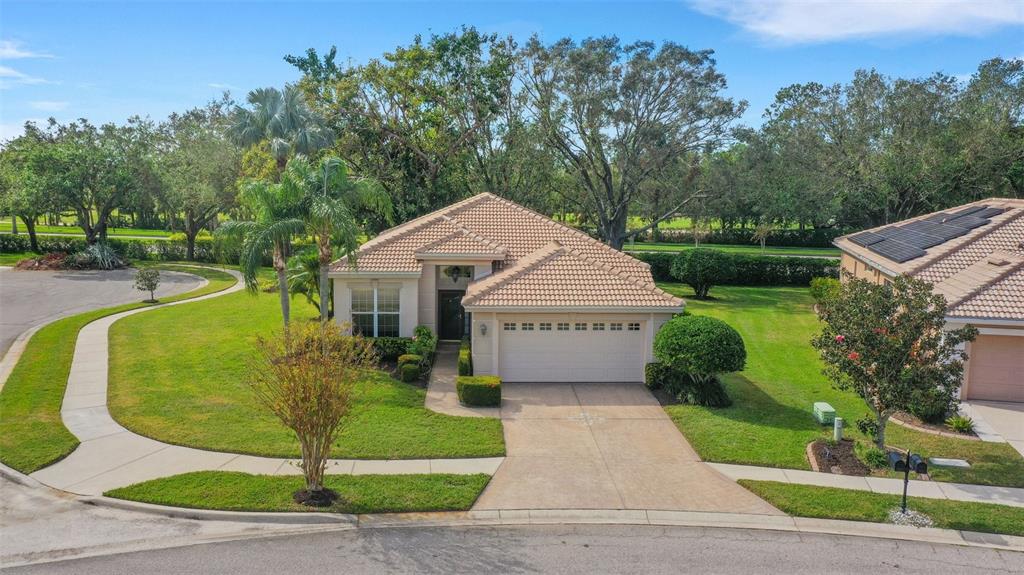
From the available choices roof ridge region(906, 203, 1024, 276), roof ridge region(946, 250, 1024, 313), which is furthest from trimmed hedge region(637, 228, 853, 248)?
roof ridge region(946, 250, 1024, 313)

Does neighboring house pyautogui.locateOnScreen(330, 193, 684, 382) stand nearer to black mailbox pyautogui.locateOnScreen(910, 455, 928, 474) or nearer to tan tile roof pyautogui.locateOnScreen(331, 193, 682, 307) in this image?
tan tile roof pyautogui.locateOnScreen(331, 193, 682, 307)

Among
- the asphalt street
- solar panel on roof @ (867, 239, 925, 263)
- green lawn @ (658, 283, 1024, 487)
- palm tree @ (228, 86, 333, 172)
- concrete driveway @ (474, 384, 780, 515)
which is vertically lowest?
the asphalt street

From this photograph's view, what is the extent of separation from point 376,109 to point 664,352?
935 inches

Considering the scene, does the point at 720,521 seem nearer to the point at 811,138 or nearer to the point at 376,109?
the point at 376,109

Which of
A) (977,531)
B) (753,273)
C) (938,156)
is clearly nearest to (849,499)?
(977,531)

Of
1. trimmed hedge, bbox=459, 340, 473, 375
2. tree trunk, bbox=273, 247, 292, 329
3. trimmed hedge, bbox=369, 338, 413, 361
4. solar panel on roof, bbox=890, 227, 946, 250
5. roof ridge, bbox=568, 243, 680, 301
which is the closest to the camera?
trimmed hedge, bbox=459, 340, 473, 375

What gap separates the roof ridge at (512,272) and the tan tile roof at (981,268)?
11.3 m

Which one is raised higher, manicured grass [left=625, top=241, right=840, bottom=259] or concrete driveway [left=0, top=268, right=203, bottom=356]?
manicured grass [left=625, top=241, right=840, bottom=259]

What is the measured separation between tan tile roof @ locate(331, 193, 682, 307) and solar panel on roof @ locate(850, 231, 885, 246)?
13.0m

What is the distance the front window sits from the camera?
21922 mm

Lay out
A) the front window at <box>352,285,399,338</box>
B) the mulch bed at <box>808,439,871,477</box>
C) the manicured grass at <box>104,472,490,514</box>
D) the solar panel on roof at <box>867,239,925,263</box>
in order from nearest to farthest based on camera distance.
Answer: the manicured grass at <box>104,472,490,514</box>
the mulch bed at <box>808,439,871,477</box>
the front window at <box>352,285,399,338</box>
the solar panel on roof at <box>867,239,925,263</box>

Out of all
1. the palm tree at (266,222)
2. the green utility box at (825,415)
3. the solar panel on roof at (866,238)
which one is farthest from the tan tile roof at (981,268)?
the palm tree at (266,222)

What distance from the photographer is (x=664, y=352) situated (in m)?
18.2

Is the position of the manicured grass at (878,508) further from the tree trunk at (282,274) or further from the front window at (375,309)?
the tree trunk at (282,274)
